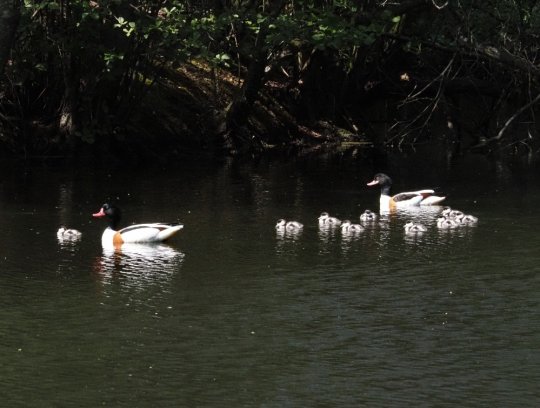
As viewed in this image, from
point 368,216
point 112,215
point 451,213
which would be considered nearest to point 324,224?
point 368,216

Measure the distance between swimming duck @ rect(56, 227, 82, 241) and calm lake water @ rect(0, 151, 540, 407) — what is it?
285 mm

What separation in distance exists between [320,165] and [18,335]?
67.6 ft

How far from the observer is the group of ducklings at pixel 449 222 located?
72.1ft

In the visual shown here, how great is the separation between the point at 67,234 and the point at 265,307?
6081 millimetres

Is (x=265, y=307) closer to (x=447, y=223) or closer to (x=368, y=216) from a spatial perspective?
(x=447, y=223)

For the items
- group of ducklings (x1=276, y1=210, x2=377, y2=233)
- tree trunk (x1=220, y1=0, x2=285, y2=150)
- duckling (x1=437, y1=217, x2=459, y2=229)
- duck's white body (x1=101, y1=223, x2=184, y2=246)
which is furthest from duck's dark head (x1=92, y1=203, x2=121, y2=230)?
tree trunk (x1=220, y1=0, x2=285, y2=150)

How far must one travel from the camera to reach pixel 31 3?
25984 millimetres

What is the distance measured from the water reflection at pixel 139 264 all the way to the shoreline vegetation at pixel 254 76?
5.57m

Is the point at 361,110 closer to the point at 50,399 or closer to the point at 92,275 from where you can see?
the point at 92,275

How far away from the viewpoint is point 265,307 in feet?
51.0

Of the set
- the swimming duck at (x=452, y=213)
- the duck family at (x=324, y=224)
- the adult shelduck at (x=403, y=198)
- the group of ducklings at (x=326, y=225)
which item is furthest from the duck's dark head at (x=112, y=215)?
the adult shelduck at (x=403, y=198)

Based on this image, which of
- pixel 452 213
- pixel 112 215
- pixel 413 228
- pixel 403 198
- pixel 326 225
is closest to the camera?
pixel 112 215

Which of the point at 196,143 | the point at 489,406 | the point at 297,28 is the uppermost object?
the point at 297,28

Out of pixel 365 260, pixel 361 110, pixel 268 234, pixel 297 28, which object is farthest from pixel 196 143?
pixel 365 260
